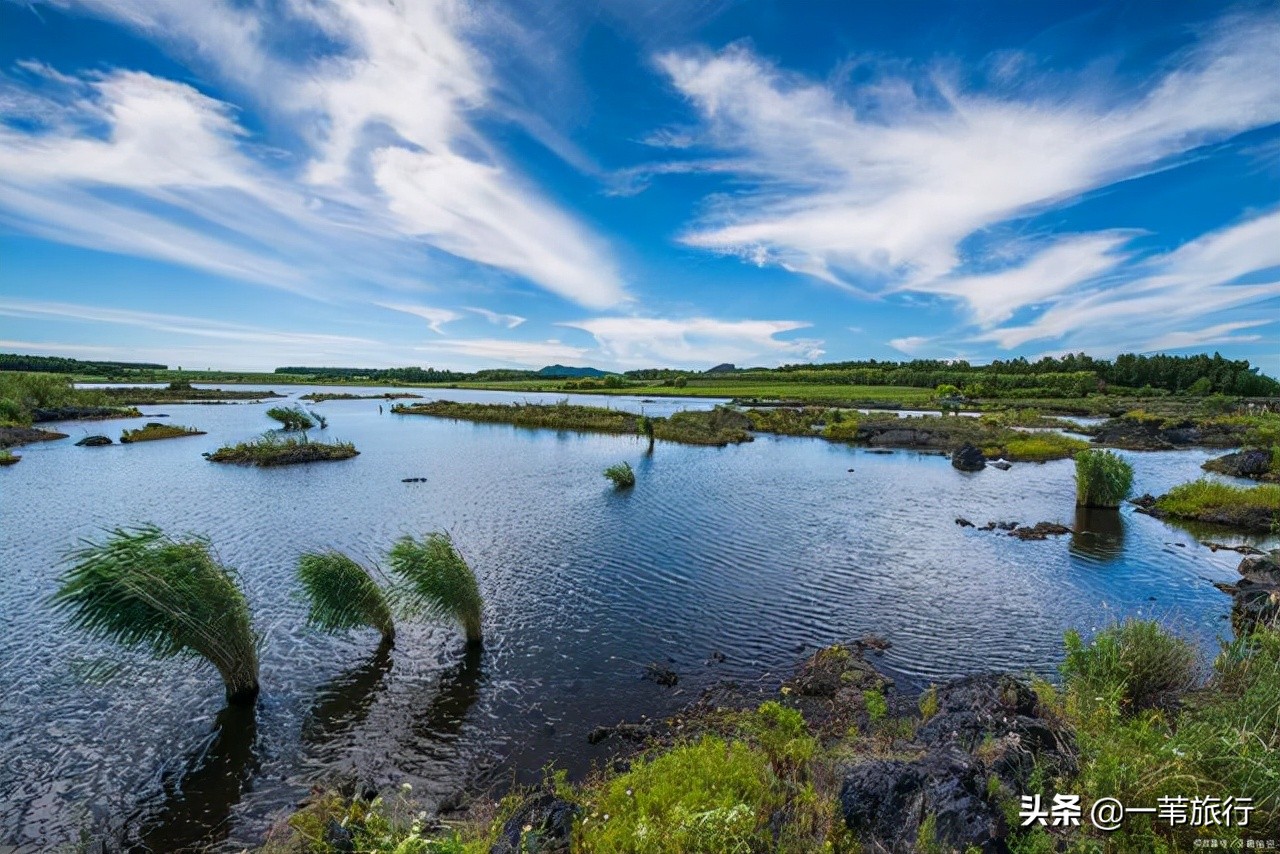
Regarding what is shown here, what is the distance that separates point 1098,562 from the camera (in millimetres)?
24797

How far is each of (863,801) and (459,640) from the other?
13.2m

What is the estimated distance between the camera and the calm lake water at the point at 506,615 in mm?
11852

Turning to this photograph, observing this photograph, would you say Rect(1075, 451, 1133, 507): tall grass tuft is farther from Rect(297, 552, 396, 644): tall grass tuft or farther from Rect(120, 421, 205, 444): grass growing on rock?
Rect(120, 421, 205, 444): grass growing on rock

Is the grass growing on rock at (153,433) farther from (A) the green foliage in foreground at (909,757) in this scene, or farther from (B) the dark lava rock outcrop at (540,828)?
(B) the dark lava rock outcrop at (540,828)

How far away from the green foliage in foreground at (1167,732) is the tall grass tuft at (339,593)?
16.9 metres

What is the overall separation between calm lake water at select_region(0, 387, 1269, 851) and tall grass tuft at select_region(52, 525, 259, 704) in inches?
59.9

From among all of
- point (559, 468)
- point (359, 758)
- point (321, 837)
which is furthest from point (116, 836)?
point (559, 468)

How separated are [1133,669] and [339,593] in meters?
19.9

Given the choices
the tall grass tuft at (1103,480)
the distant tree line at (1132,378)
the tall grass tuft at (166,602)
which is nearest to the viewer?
the tall grass tuft at (166,602)

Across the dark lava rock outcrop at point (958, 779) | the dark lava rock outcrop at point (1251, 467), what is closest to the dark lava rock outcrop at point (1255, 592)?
the dark lava rock outcrop at point (958, 779)

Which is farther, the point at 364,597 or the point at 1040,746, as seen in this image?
the point at 364,597

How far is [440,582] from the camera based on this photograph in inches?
657

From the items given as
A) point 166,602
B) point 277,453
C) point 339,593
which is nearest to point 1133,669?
point 339,593

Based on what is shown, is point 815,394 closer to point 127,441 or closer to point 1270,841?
point 127,441
